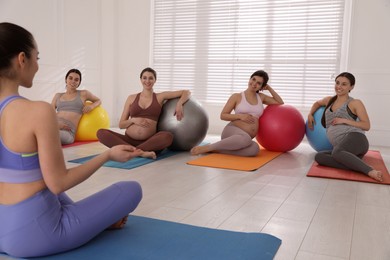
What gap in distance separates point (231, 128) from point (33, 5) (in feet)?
10.9

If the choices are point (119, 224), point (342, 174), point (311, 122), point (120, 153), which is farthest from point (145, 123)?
point (120, 153)

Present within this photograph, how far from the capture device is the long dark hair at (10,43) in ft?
4.23

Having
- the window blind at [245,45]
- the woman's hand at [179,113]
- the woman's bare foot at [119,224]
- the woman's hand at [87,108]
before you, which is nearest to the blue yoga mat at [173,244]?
the woman's bare foot at [119,224]

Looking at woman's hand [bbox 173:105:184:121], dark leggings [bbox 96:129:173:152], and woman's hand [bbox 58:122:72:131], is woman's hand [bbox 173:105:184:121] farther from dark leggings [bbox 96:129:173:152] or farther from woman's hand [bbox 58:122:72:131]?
woman's hand [bbox 58:122:72:131]

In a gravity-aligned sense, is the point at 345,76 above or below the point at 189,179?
above

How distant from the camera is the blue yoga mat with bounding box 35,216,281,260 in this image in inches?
63.1

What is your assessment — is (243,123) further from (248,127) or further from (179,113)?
(179,113)

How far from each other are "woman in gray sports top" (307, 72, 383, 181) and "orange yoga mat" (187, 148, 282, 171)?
58 centimetres

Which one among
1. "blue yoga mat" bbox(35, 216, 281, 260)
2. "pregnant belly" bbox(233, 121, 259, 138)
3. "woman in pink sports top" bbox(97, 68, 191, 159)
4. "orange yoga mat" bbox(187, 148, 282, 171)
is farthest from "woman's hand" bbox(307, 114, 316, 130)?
"blue yoga mat" bbox(35, 216, 281, 260)

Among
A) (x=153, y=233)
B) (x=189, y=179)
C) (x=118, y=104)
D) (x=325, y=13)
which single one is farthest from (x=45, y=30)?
(x=153, y=233)

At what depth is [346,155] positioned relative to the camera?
3326 millimetres

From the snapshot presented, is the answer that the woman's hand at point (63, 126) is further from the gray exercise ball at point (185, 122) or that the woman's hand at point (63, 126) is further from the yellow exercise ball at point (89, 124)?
the gray exercise ball at point (185, 122)

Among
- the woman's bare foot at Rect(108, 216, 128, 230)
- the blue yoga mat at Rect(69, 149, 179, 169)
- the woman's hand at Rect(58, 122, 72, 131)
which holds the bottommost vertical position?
the blue yoga mat at Rect(69, 149, 179, 169)

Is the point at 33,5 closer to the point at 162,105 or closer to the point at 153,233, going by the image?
the point at 162,105
